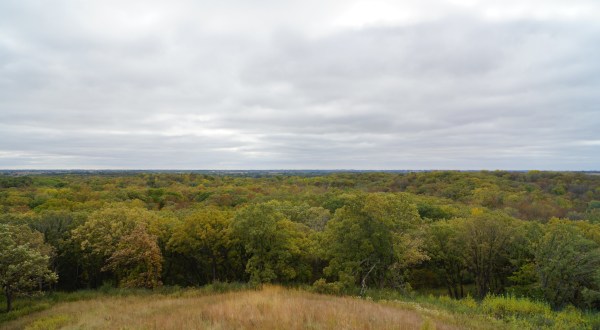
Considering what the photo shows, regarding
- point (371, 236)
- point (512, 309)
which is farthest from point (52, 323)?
Answer: point (512, 309)

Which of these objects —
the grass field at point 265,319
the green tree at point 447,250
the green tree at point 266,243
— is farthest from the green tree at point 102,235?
the green tree at point 447,250

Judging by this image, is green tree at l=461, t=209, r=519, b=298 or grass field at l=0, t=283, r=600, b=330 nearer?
grass field at l=0, t=283, r=600, b=330

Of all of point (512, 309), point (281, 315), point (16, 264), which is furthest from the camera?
point (16, 264)

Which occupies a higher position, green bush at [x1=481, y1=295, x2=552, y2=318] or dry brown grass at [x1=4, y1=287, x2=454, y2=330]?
dry brown grass at [x1=4, y1=287, x2=454, y2=330]

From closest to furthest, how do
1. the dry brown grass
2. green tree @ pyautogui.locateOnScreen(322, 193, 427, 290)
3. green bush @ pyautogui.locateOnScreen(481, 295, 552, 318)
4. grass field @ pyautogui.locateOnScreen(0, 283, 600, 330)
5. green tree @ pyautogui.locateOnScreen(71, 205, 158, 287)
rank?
1. the dry brown grass
2. grass field @ pyautogui.locateOnScreen(0, 283, 600, 330)
3. green bush @ pyautogui.locateOnScreen(481, 295, 552, 318)
4. green tree @ pyautogui.locateOnScreen(322, 193, 427, 290)
5. green tree @ pyautogui.locateOnScreen(71, 205, 158, 287)

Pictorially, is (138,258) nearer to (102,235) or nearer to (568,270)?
(102,235)

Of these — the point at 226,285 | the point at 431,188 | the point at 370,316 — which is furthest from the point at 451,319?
the point at 431,188

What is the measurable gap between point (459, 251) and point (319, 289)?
564 inches

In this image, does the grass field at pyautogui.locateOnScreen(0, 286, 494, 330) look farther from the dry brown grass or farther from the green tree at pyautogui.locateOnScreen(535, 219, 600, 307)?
the green tree at pyautogui.locateOnScreen(535, 219, 600, 307)

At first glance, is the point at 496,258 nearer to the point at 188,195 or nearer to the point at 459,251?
the point at 459,251

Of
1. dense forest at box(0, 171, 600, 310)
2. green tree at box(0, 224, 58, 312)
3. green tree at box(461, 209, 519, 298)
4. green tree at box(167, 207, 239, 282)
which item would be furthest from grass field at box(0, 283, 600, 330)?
green tree at box(461, 209, 519, 298)

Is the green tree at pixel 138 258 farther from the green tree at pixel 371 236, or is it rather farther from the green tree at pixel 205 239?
the green tree at pixel 371 236

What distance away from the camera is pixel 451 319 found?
12570mm

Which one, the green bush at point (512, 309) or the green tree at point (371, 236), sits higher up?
the green tree at point (371, 236)
